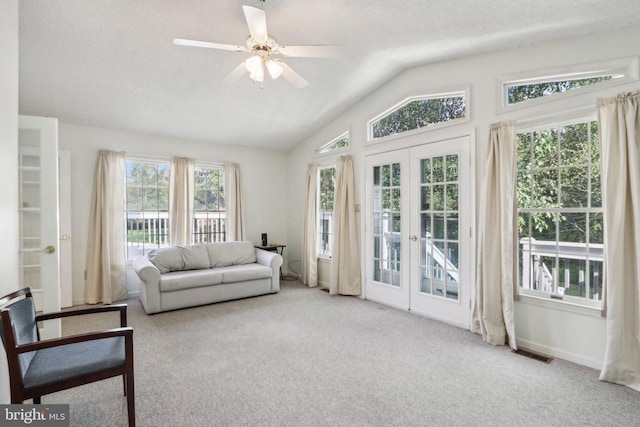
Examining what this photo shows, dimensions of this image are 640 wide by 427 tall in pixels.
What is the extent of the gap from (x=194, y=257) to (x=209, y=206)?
1179mm

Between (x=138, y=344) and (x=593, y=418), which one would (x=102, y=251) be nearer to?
(x=138, y=344)

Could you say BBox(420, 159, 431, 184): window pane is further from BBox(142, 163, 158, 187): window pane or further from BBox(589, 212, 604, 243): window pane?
BBox(142, 163, 158, 187): window pane

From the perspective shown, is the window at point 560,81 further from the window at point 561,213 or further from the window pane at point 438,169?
the window pane at point 438,169

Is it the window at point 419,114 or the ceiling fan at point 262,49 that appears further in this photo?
the window at point 419,114

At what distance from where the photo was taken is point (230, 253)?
502cm

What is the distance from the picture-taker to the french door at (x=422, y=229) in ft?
11.5

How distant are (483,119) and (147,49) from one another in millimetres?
3535

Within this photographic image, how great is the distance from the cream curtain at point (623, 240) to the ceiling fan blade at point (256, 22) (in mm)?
2744

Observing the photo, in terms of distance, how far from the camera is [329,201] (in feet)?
17.7

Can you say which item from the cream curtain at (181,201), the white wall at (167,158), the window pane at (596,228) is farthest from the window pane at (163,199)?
the window pane at (596,228)

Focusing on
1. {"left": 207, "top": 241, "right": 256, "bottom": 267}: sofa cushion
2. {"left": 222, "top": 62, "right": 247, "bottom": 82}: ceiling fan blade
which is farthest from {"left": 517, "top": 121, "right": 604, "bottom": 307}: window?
{"left": 207, "top": 241, "right": 256, "bottom": 267}: sofa cushion

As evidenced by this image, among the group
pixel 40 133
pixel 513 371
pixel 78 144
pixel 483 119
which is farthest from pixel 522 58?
pixel 78 144

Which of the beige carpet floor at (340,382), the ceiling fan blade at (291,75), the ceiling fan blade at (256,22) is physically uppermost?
the ceiling fan blade at (256,22)

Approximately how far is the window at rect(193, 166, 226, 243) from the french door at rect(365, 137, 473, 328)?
109 inches
